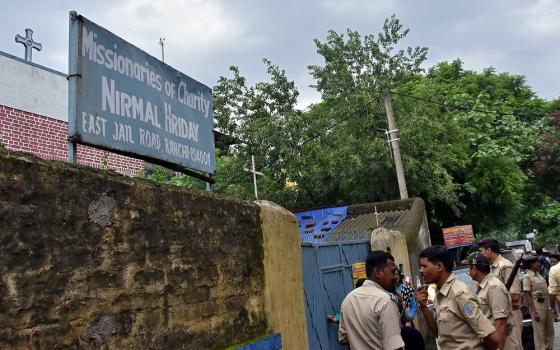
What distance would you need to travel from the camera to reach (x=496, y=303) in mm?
4137

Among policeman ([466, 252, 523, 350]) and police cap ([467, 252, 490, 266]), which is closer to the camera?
policeman ([466, 252, 523, 350])

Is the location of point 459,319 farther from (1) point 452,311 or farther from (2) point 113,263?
(2) point 113,263

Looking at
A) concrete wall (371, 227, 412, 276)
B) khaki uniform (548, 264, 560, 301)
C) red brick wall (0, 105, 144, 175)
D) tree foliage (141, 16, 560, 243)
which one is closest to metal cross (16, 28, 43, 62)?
red brick wall (0, 105, 144, 175)

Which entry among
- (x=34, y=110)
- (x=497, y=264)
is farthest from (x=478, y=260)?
(x=34, y=110)

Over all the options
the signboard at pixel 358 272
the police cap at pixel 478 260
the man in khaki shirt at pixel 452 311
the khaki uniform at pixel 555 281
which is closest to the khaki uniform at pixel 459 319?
the man in khaki shirt at pixel 452 311

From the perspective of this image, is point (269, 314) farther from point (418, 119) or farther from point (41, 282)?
point (418, 119)

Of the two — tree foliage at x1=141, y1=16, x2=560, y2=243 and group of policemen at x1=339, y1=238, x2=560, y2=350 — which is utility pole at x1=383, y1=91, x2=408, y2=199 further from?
group of policemen at x1=339, y1=238, x2=560, y2=350

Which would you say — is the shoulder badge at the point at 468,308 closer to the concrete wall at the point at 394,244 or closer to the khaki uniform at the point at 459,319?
the khaki uniform at the point at 459,319

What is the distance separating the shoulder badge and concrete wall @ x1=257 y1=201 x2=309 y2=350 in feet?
5.29

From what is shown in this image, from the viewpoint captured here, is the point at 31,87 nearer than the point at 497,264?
No

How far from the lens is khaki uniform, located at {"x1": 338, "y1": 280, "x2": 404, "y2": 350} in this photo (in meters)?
3.20

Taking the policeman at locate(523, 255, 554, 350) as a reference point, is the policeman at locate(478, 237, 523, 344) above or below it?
above

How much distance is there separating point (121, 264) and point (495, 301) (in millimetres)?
3057

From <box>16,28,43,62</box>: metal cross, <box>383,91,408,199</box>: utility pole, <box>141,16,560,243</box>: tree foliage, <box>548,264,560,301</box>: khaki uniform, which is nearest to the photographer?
<box>548,264,560,301</box>: khaki uniform
